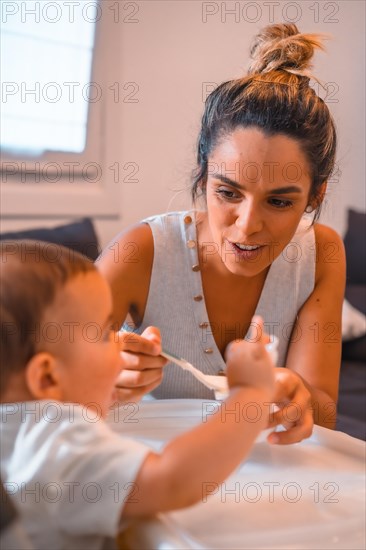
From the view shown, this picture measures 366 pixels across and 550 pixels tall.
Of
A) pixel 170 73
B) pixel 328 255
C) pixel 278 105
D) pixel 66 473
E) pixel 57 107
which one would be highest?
pixel 170 73

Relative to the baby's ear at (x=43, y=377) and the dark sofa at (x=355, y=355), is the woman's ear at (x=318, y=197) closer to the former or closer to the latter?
the dark sofa at (x=355, y=355)

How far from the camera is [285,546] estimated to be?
0.73m

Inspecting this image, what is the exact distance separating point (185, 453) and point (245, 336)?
839 millimetres

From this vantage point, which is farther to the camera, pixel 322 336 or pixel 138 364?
pixel 322 336

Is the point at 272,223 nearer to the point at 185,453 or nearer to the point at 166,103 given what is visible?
the point at 185,453

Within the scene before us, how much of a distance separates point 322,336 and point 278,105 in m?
0.50

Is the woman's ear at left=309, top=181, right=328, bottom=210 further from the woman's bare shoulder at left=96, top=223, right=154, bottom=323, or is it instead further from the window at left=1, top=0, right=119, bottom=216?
the window at left=1, top=0, right=119, bottom=216

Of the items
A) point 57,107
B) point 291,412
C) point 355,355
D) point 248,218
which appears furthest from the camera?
point 57,107

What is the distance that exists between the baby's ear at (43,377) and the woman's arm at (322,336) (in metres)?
0.48

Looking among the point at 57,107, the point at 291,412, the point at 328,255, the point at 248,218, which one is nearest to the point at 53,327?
the point at 291,412

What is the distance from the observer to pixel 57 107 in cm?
243

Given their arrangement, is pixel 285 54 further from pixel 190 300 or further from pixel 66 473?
pixel 66 473

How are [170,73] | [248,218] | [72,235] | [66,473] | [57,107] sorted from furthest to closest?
[170,73] < [57,107] < [72,235] < [248,218] < [66,473]

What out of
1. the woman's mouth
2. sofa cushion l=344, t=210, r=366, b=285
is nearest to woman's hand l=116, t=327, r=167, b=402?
the woman's mouth
